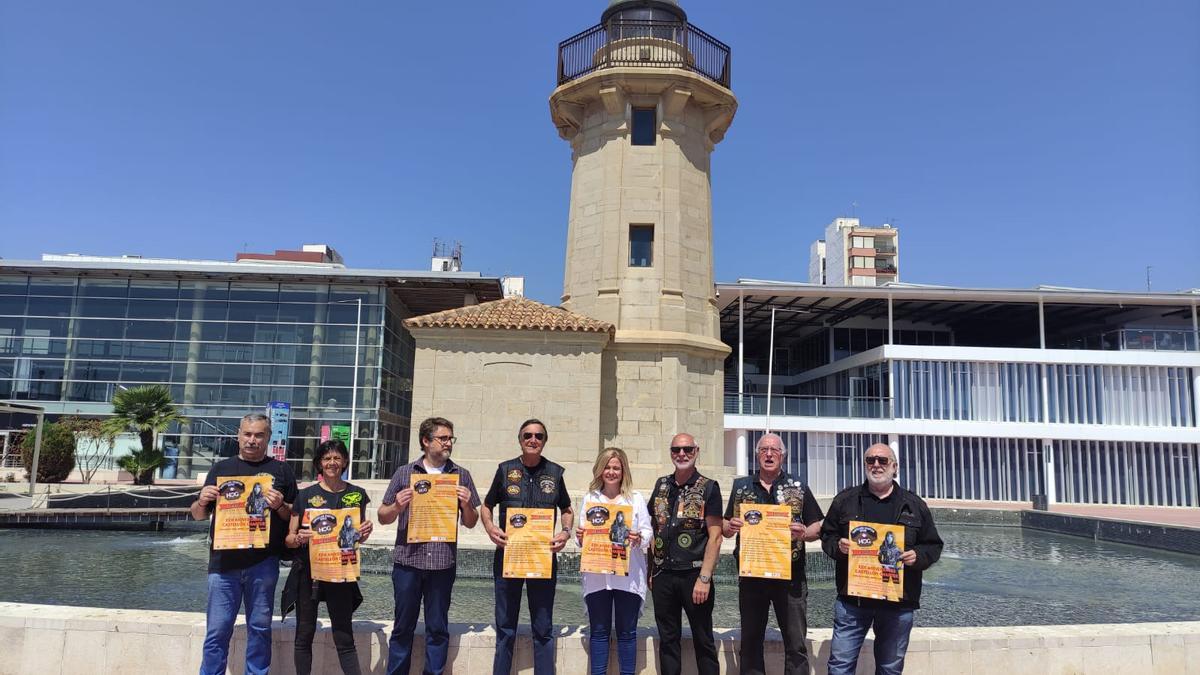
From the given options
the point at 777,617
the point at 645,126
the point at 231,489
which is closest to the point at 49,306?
the point at 645,126

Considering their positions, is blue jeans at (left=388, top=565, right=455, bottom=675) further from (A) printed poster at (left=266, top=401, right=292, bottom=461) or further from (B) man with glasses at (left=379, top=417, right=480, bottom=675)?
(A) printed poster at (left=266, top=401, right=292, bottom=461)

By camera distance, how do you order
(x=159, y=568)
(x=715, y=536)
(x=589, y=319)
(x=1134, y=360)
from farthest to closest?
(x=1134, y=360), (x=589, y=319), (x=159, y=568), (x=715, y=536)

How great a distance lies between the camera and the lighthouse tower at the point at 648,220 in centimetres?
1727

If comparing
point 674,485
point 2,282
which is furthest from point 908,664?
point 2,282

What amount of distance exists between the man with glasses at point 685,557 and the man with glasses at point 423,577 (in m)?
1.35

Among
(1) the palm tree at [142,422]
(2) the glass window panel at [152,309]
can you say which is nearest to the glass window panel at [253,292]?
(2) the glass window panel at [152,309]

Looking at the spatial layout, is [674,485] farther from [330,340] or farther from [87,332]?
[87,332]

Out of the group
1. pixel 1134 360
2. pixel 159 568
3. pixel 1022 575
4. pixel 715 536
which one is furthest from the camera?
pixel 1134 360

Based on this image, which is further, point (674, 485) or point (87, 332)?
point (87, 332)

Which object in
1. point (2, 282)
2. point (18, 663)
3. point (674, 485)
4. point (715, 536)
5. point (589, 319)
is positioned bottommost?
point (18, 663)

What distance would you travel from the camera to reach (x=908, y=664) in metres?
5.58

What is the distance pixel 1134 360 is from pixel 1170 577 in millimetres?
21453

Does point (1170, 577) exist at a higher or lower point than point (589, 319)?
lower

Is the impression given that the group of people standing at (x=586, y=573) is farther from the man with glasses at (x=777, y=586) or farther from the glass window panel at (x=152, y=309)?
the glass window panel at (x=152, y=309)
